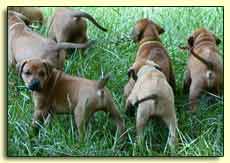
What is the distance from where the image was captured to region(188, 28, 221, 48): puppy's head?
281cm

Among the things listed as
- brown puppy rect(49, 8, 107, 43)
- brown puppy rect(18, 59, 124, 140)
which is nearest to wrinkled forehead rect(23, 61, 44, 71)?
brown puppy rect(18, 59, 124, 140)

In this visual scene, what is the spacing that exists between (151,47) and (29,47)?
553 mm

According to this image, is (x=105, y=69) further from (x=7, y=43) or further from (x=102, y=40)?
(x=7, y=43)

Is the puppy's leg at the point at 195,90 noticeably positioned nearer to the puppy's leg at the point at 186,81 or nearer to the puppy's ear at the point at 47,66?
the puppy's leg at the point at 186,81

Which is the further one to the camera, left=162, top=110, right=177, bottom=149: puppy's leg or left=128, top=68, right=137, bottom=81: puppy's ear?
left=128, top=68, right=137, bottom=81: puppy's ear

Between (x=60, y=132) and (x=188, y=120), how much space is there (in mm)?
569

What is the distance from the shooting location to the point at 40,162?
277cm

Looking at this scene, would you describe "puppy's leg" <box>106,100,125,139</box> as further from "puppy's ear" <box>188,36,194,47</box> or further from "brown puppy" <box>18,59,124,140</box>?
"puppy's ear" <box>188,36,194,47</box>

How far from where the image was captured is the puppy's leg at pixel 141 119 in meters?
2.64

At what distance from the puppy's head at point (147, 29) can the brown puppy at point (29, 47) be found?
24 cm

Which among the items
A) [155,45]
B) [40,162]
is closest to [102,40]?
[155,45]

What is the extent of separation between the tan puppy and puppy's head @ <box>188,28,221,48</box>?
23cm

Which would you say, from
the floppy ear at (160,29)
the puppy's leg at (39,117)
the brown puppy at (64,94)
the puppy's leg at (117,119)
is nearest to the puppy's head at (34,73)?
the brown puppy at (64,94)

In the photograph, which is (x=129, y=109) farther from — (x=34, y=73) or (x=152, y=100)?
(x=34, y=73)
